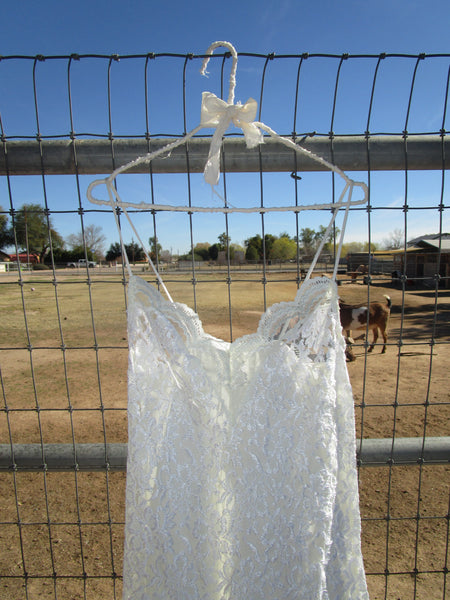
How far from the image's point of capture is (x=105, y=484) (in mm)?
3078

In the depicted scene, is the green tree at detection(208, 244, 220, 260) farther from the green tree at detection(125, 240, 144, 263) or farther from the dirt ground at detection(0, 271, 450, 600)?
the green tree at detection(125, 240, 144, 263)

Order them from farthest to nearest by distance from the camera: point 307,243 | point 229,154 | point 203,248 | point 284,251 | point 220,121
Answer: point 307,243, point 284,251, point 203,248, point 229,154, point 220,121

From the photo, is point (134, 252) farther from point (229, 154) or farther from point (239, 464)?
point (239, 464)

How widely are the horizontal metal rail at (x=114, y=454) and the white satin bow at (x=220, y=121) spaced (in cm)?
104

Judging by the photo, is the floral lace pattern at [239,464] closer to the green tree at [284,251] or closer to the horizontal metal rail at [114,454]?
the horizontal metal rail at [114,454]

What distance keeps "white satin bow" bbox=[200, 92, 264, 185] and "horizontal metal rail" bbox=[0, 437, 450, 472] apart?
1.04 meters

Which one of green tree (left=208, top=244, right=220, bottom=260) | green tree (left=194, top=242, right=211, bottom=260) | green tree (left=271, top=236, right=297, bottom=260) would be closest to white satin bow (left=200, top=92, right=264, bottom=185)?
green tree (left=271, top=236, right=297, bottom=260)

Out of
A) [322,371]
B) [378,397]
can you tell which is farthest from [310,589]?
[378,397]

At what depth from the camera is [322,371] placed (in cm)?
100

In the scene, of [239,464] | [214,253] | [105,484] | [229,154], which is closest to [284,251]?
[214,253]

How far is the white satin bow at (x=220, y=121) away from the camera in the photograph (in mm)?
996

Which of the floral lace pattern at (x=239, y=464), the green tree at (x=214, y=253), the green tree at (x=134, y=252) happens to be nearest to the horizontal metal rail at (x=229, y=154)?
the green tree at (x=134, y=252)

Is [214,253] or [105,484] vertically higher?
[214,253]

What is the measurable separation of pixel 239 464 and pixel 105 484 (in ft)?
8.31
